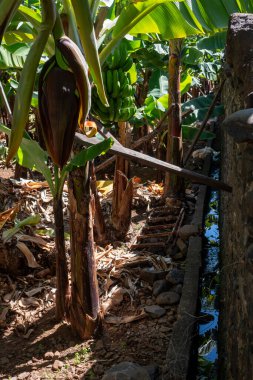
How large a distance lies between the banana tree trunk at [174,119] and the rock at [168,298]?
206 cm

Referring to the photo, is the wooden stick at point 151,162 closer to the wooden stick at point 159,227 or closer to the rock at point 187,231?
the rock at point 187,231

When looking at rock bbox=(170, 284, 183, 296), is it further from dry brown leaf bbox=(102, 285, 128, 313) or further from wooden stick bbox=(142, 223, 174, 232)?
wooden stick bbox=(142, 223, 174, 232)

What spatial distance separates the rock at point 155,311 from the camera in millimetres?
2959

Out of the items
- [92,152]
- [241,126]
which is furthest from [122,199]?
[241,126]

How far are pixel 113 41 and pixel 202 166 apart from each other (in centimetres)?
485

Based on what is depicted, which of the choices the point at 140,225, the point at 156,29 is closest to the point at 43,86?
the point at 156,29

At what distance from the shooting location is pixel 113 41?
210 cm

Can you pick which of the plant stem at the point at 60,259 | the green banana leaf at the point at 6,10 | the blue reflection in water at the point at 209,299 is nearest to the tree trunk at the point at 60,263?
the plant stem at the point at 60,259

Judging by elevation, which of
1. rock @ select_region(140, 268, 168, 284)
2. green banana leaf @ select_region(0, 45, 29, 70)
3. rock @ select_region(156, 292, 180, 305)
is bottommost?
rock @ select_region(156, 292, 180, 305)

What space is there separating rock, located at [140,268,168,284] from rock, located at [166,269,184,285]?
0.21 feet

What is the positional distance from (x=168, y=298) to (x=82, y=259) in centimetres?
87

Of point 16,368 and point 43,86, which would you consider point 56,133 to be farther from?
point 16,368

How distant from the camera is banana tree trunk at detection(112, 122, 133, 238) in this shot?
13.6 feet

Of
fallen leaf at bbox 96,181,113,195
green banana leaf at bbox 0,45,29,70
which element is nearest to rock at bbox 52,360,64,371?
green banana leaf at bbox 0,45,29,70
